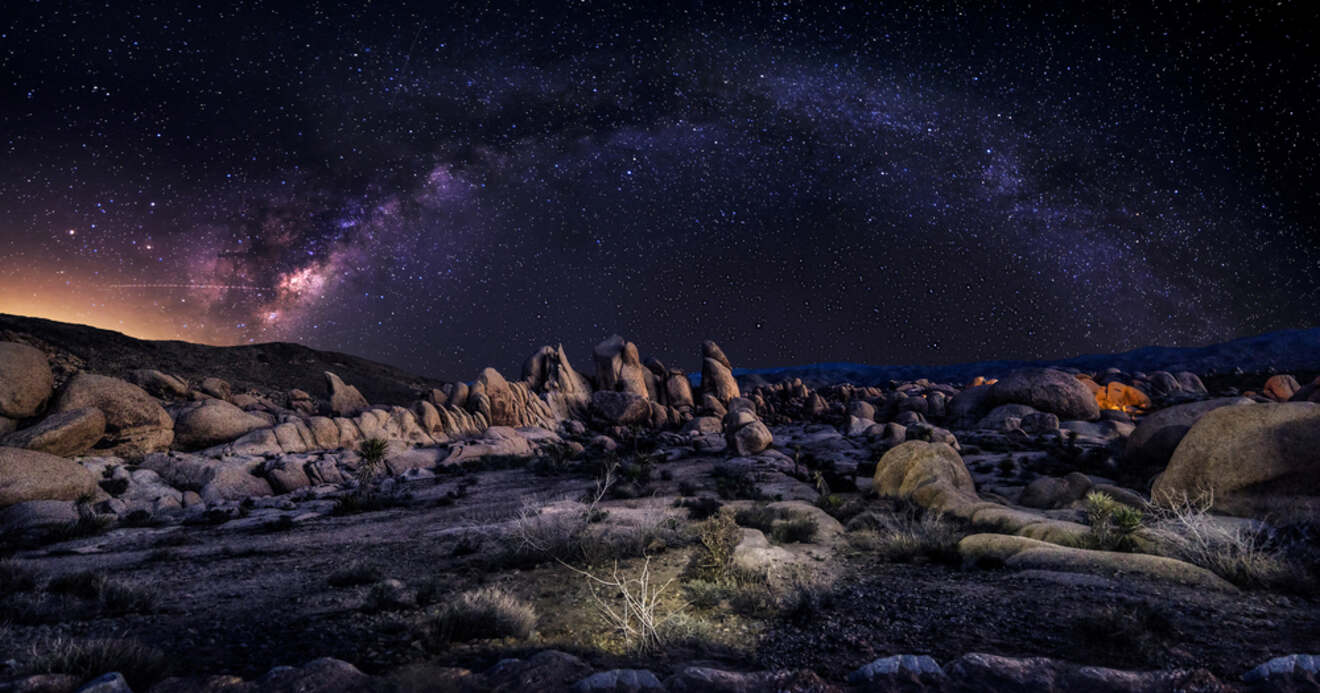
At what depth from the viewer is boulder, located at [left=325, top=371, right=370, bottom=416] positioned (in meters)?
32.3

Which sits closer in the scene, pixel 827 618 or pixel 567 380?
pixel 827 618

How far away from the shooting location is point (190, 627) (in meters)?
5.62

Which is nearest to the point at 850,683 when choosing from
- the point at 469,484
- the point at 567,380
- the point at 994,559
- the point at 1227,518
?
the point at 994,559

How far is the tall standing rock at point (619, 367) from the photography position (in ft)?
161

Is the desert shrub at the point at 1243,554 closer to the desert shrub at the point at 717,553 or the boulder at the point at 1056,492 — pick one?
the boulder at the point at 1056,492

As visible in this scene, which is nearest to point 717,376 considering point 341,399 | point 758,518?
point 341,399

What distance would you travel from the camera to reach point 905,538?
28.1ft

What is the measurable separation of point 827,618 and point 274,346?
9547 cm

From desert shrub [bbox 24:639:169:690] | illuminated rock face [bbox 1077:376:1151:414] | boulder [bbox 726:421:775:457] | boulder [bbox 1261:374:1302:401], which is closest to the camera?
desert shrub [bbox 24:639:169:690]

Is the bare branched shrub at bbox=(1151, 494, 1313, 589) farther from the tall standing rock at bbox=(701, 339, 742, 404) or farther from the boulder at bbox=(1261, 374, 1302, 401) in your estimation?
the boulder at bbox=(1261, 374, 1302, 401)

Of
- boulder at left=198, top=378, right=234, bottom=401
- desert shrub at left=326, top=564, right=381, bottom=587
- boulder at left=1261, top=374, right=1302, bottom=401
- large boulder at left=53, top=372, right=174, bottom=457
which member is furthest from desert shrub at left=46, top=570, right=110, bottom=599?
boulder at left=1261, top=374, right=1302, bottom=401

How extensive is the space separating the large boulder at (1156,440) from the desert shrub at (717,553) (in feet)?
56.1

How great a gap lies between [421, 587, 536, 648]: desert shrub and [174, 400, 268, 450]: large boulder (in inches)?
955

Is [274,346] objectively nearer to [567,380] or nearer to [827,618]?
[567,380]
